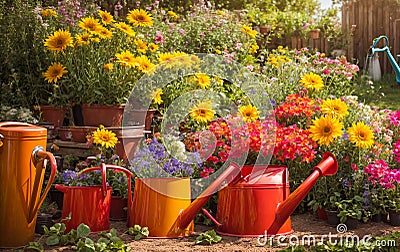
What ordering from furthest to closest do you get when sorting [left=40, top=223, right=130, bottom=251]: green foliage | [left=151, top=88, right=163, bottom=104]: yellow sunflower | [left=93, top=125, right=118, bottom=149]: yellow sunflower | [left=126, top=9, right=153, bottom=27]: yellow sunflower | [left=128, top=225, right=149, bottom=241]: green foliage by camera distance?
[left=126, top=9, right=153, bottom=27]: yellow sunflower, [left=151, top=88, right=163, bottom=104]: yellow sunflower, [left=93, top=125, right=118, bottom=149]: yellow sunflower, [left=128, top=225, right=149, bottom=241]: green foliage, [left=40, top=223, right=130, bottom=251]: green foliage

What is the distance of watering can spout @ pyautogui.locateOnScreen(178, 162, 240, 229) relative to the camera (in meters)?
2.99

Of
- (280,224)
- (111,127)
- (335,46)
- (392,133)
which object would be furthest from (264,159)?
(335,46)

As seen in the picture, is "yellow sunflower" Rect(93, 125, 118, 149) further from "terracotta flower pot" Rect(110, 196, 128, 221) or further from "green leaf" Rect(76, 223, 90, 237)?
"green leaf" Rect(76, 223, 90, 237)

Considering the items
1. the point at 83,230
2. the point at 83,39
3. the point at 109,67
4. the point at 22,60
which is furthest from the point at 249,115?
the point at 22,60

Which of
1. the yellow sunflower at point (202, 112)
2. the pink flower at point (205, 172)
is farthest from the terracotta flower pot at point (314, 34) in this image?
the pink flower at point (205, 172)

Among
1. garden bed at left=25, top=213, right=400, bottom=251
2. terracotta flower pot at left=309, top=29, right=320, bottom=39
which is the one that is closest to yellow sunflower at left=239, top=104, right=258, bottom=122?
garden bed at left=25, top=213, right=400, bottom=251

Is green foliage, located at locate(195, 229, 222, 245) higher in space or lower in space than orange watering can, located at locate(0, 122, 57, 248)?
lower

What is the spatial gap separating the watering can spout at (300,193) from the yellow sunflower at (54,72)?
69.7 inches

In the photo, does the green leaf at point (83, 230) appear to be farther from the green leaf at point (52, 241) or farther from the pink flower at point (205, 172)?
the pink flower at point (205, 172)

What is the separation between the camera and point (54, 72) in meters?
4.12

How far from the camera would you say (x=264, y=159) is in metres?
3.37

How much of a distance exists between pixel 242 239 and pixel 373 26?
6.98 m

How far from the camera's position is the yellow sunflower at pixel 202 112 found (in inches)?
144

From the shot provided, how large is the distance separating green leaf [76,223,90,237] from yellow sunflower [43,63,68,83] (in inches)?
54.6
